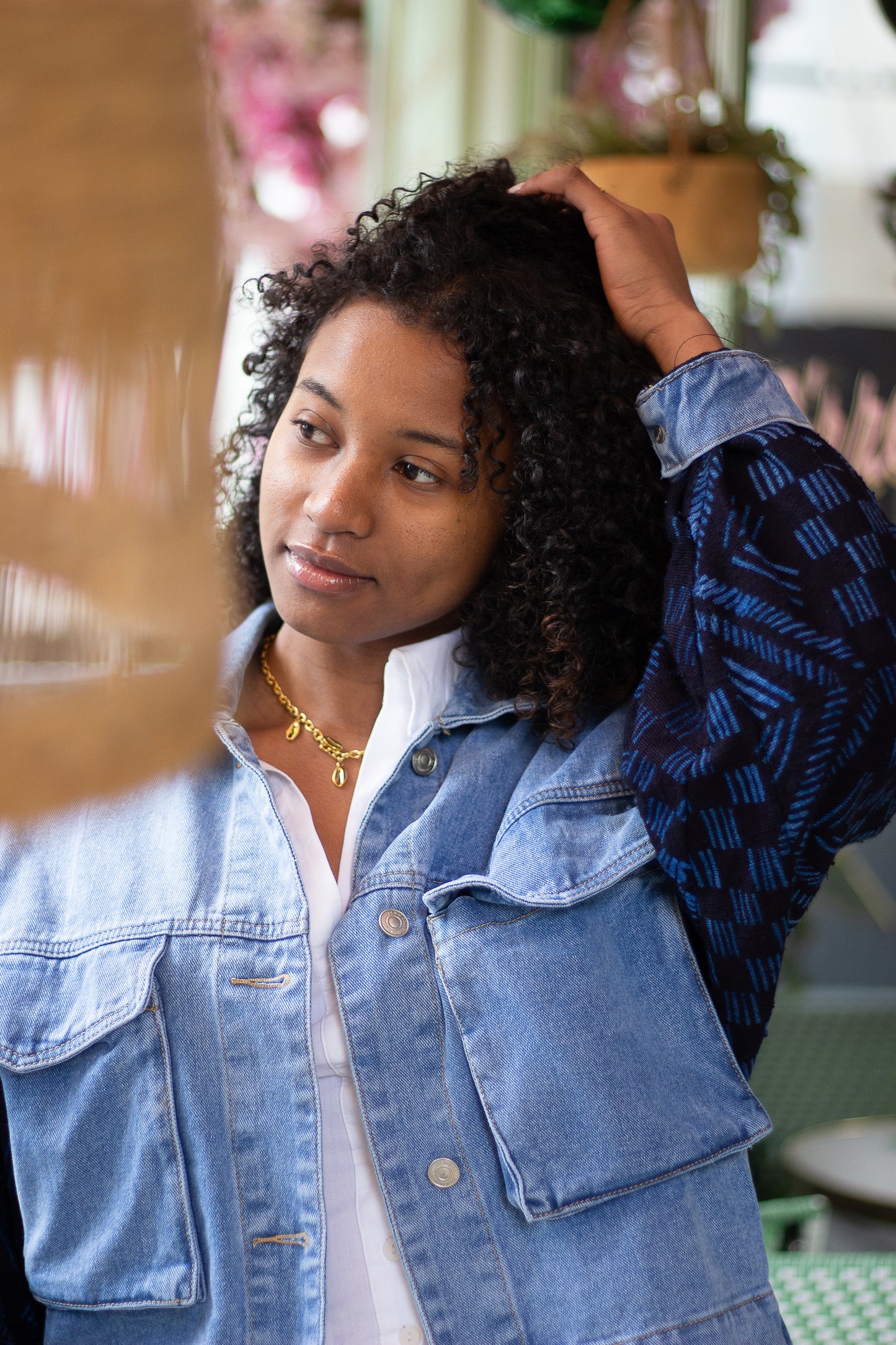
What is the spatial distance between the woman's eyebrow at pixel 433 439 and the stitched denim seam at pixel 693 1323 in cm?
69

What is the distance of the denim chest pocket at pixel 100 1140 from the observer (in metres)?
0.92

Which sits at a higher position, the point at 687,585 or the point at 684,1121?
the point at 687,585

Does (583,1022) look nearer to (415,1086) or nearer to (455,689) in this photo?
(415,1086)

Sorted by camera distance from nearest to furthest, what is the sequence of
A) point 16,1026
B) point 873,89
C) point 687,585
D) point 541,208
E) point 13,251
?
point 13,251
point 16,1026
point 687,585
point 541,208
point 873,89

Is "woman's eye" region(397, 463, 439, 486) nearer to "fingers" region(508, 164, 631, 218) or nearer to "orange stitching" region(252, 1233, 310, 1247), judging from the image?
"fingers" region(508, 164, 631, 218)

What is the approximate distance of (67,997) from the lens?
94 centimetres

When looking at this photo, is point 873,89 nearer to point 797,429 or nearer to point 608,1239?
point 797,429

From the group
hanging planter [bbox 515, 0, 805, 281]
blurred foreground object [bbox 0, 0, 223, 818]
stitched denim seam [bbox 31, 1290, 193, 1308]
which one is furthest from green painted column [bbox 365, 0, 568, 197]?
blurred foreground object [bbox 0, 0, 223, 818]

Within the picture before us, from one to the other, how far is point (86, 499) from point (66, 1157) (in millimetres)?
879

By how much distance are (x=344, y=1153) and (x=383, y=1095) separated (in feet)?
0.20

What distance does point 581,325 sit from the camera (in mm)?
1089

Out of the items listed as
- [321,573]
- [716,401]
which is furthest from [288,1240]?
[716,401]

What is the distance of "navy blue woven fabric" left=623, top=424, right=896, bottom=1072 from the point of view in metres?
0.96

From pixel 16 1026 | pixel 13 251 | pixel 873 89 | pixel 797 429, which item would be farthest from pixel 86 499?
pixel 873 89
